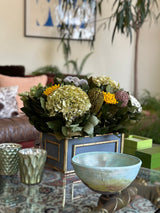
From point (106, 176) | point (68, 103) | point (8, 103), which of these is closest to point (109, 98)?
point (68, 103)

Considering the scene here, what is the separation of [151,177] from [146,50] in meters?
3.74

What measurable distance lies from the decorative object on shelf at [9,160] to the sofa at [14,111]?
0.85m

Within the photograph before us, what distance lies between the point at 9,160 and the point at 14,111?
148 cm

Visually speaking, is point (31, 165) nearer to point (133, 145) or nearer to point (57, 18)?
point (133, 145)

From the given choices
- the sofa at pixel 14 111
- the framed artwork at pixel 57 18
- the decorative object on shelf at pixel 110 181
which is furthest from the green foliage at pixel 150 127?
the decorative object on shelf at pixel 110 181

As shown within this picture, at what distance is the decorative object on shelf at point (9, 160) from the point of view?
1202 mm

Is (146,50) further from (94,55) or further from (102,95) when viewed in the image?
(102,95)

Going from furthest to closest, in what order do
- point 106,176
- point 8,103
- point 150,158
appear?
point 8,103 < point 150,158 < point 106,176

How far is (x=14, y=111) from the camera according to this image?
2.66 m

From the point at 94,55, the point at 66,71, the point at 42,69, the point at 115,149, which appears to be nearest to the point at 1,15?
the point at 42,69

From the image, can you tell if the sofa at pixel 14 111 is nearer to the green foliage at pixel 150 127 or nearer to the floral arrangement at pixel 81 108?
the floral arrangement at pixel 81 108

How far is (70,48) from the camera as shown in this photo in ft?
14.3

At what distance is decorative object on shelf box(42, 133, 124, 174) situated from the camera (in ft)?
4.18

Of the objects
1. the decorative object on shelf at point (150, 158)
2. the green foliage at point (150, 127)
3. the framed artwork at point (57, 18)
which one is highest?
the framed artwork at point (57, 18)
